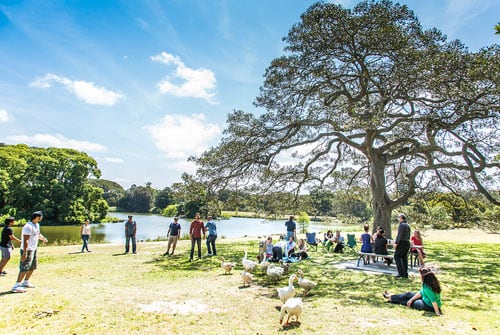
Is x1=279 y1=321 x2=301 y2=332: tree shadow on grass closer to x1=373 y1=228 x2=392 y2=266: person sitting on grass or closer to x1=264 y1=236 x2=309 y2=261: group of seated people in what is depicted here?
x1=264 y1=236 x2=309 y2=261: group of seated people

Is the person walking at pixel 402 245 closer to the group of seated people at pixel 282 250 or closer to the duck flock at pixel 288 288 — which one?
the duck flock at pixel 288 288

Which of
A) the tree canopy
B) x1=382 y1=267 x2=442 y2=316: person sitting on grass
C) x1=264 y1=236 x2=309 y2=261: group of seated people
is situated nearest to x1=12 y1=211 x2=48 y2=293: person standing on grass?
x1=264 y1=236 x2=309 y2=261: group of seated people

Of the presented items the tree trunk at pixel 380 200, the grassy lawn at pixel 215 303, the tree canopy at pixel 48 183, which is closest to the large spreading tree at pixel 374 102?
the tree trunk at pixel 380 200

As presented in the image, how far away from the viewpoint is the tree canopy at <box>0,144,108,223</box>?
40.5m

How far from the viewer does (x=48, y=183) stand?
140 ft

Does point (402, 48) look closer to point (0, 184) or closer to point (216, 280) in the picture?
point (216, 280)

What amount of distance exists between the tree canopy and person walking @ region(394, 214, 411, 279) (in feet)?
143

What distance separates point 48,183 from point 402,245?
4672 centimetres

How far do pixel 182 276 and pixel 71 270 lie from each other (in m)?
3.43

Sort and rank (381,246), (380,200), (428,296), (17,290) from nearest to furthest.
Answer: (428,296) → (17,290) → (381,246) → (380,200)

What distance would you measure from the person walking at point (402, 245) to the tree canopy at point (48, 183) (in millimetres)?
43709

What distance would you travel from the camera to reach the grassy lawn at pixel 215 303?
4.59m

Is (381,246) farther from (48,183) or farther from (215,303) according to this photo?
(48,183)

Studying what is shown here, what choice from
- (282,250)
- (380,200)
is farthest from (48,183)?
(380,200)
